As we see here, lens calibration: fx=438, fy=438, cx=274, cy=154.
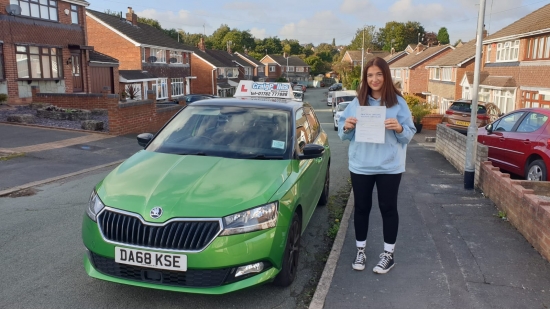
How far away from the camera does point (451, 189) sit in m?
7.58

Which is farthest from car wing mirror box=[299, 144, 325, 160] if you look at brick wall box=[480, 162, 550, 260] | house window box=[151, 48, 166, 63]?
house window box=[151, 48, 166, 63]

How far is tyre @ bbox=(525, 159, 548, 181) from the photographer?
23.7 ft

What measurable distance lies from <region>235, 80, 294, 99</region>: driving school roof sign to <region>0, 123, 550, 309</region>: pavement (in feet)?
6.21

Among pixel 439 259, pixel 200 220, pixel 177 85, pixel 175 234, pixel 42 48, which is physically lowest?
pixel 439 259

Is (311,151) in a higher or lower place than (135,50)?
lower

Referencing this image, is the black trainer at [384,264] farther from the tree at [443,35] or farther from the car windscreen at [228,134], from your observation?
the tree at [443,35]

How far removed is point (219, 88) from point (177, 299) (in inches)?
2147

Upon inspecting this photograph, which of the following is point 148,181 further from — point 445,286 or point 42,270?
point 445,286

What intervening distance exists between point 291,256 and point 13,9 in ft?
74.3

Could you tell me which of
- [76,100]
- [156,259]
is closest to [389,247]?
[156,259]

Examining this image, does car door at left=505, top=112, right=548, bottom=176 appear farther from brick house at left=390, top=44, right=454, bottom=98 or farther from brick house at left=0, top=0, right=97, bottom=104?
brick house at left=390, top=44, right=454, bottom=98

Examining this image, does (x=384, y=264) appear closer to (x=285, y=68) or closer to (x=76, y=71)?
(x=76, y=71)

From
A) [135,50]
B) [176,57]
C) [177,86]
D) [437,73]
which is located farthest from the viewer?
[177,86]

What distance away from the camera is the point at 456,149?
32.7ft
